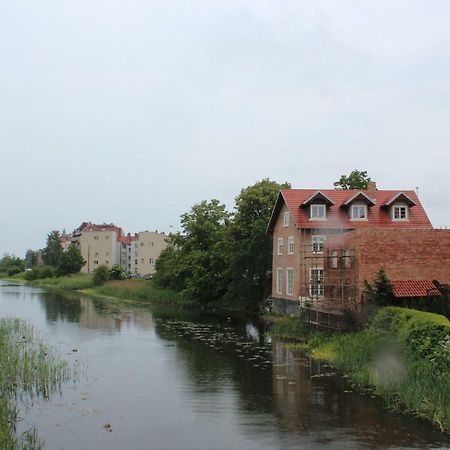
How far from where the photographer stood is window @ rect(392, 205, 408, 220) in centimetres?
3822

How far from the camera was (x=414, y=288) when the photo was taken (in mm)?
24312

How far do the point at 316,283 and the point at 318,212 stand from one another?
6932 millimetres

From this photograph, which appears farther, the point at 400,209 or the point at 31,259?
the point at 31,259

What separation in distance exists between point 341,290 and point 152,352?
9.80 m

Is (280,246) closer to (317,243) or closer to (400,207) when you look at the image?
(317,243)

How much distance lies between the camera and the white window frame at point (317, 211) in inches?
1485

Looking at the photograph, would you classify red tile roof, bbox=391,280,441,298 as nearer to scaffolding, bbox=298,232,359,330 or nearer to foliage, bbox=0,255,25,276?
scaffolding, bbox=298,232,359,330

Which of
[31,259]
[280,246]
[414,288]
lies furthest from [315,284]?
[31,259]

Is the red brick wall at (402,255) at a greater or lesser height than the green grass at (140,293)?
greater

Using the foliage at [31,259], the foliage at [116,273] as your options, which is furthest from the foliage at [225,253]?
the foliage at [31,259]

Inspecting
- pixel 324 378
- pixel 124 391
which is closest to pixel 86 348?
pixel 124 391

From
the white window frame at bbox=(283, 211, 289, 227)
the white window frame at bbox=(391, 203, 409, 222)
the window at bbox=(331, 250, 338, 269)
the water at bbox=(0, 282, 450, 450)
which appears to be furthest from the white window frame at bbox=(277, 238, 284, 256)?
the water at bbox=(0, 282, 450, 450)

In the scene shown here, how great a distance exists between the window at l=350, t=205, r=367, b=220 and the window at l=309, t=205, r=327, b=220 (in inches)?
77.8

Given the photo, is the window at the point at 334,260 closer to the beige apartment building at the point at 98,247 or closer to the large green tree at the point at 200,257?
the large green tree at the point at 200,257
